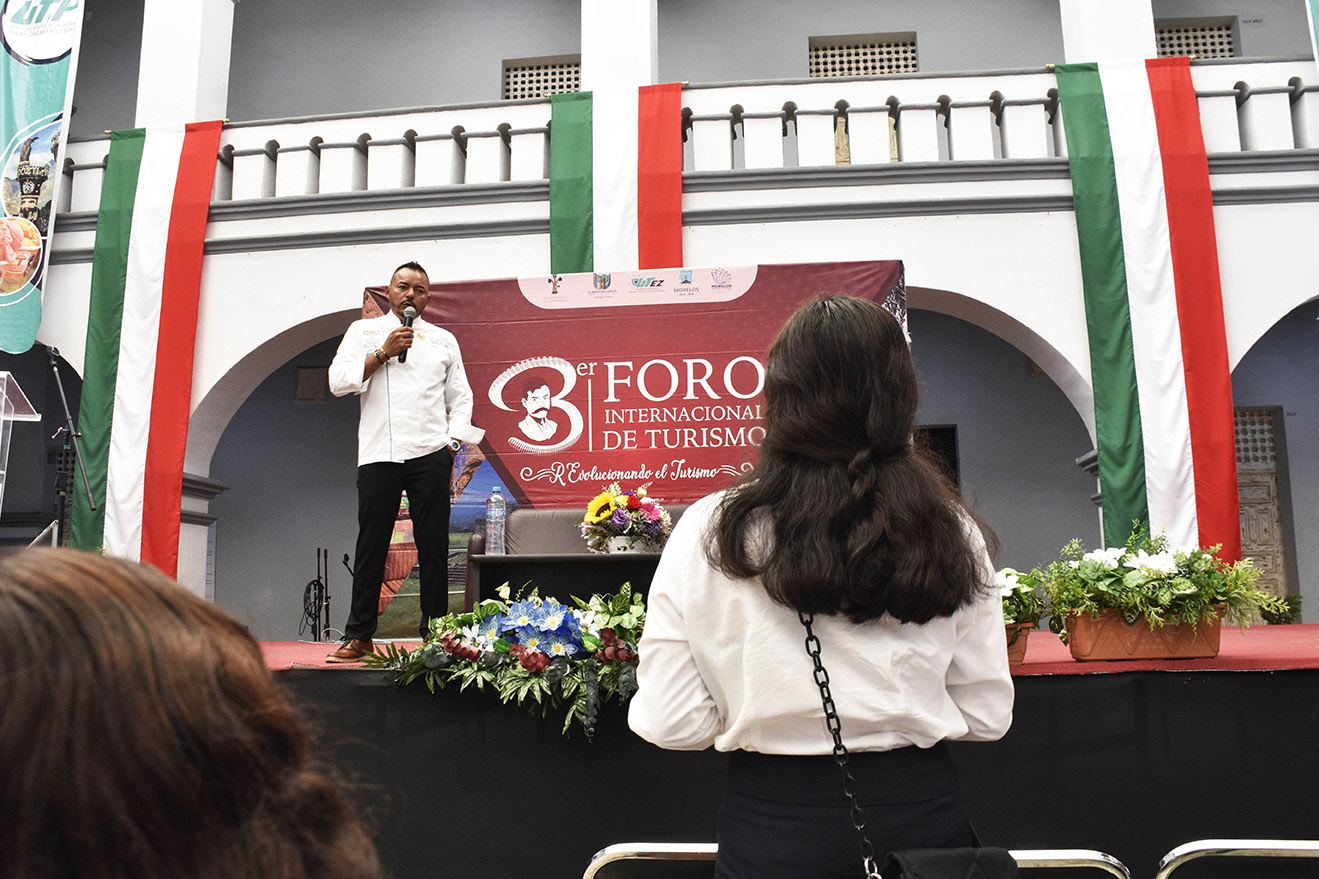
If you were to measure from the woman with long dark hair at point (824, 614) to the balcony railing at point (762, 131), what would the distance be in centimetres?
629

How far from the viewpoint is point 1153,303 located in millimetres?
6883

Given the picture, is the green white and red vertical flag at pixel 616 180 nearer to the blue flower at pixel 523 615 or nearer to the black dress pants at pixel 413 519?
the black dress pants at pixel 413 519

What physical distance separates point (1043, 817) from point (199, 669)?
8.75ft

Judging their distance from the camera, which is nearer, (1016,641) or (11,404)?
(1016,641)

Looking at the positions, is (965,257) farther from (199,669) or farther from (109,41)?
(109,41)

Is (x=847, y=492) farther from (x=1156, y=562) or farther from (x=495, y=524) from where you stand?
(x=495, y=524)

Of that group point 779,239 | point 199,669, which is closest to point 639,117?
point 779,239

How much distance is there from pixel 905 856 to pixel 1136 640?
2039 mm

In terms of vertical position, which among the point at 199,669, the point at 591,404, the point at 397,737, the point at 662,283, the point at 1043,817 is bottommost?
the point at 1043,817

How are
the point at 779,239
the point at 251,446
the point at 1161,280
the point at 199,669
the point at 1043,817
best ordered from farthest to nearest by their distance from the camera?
1. the point at 251,446
2. the point at 779,239
3. the point at 1161,280
4. the point at 1043,817
5. the point at 199,669

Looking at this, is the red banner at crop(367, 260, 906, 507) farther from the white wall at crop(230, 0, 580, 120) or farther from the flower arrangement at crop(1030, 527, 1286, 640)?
the white wall at crop(230, 0, 580, 120)

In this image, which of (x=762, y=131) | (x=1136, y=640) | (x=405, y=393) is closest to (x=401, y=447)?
(x=405, y=393)

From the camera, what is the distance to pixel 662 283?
6133mm

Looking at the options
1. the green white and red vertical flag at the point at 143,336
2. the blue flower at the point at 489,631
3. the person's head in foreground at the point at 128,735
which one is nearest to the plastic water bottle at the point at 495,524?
the blue flower at the point at 489,631
